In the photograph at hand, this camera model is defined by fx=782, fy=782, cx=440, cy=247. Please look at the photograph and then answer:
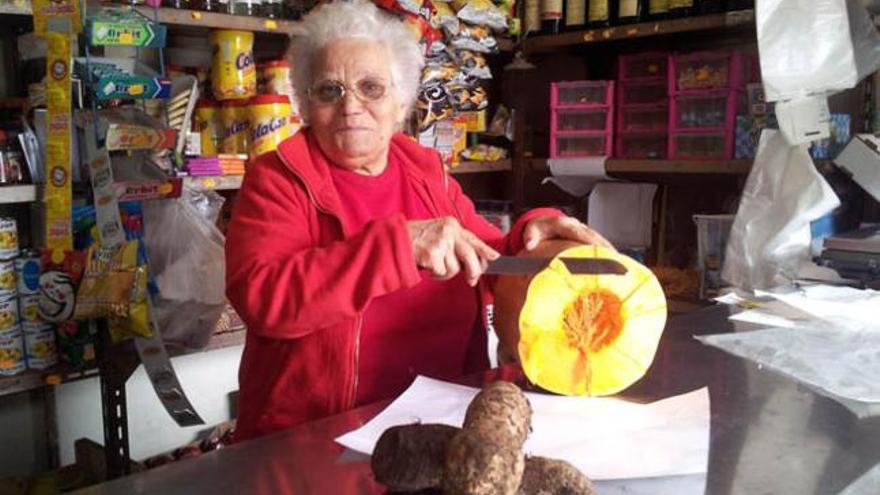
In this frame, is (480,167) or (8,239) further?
(480,167)

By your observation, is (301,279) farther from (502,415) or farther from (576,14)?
(576,14)

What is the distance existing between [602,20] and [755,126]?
62 cm

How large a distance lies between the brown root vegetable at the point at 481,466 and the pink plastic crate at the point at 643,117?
6.78 ft

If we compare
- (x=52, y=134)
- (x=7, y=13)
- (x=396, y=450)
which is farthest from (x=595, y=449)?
(x=7, y=13)

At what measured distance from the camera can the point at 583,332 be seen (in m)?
1.05

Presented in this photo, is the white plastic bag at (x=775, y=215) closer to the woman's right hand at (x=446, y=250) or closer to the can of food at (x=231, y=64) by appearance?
the woman's right hand at (x=446, y=250)

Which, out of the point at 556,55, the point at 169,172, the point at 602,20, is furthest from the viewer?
the point at 556,55

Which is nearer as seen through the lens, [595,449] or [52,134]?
[595,449]

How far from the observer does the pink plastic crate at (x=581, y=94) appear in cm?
260

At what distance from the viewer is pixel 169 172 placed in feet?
A: 5.85

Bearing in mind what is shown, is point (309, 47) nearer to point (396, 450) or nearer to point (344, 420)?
point (344, 420)

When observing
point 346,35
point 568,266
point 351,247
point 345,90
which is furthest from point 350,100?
point 568,266

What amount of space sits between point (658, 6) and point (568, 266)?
166 cm

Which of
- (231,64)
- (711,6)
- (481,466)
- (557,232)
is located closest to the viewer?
(481,466)
